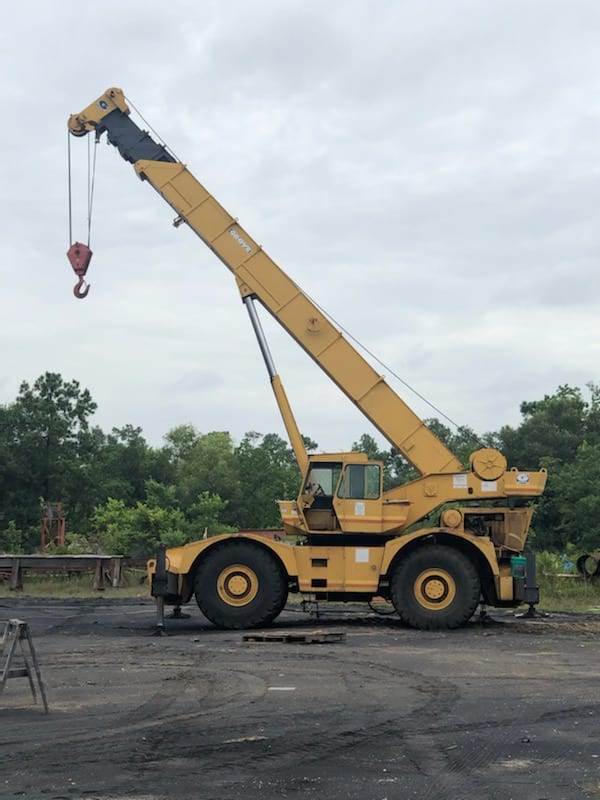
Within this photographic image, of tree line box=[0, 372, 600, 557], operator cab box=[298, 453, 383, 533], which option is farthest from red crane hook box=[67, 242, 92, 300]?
tree line box=[0, 372, 600, 557]

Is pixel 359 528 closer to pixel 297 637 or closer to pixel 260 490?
pixel 297 637

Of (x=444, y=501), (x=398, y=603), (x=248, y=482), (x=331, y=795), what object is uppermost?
(x=248, y=482)

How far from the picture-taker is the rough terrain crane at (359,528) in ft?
61.7

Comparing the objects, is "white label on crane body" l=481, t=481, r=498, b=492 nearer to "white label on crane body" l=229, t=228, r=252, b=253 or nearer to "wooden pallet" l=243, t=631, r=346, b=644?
"wooden pallet" l=243, t=631, r=346, b=644

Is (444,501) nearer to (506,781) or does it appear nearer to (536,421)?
(506,781)

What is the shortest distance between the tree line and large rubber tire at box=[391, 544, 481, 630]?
27929mm

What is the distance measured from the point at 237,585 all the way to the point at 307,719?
927 cm

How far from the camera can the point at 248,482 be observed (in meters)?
72.2

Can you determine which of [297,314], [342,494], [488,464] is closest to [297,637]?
[342,494]

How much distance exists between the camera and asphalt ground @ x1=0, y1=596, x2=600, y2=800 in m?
7.44

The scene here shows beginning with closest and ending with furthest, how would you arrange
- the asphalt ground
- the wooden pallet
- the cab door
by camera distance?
the asphalt ground
the wooden pallet
the cab door

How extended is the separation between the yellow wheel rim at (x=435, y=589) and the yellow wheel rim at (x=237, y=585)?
9.81 ft

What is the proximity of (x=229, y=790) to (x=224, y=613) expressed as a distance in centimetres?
1179

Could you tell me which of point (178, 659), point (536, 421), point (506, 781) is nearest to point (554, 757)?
point (506, 781)
